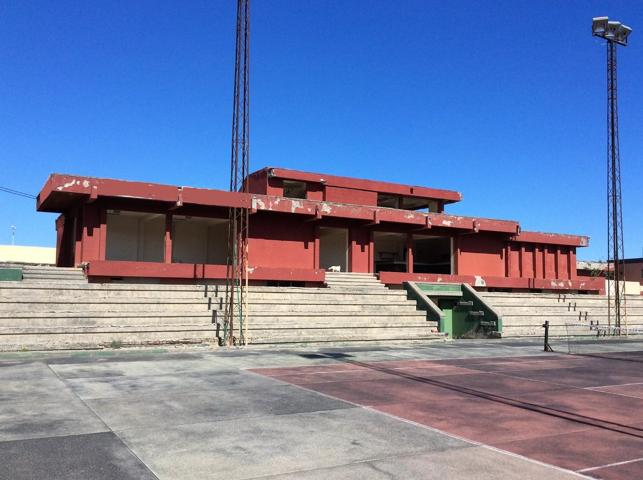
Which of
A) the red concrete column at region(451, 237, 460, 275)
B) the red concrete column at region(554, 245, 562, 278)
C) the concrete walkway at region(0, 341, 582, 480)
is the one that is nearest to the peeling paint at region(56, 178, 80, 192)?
the concrete walkway at region(0, 341, 582, 480)

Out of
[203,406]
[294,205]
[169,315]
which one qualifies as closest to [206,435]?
[203,406]

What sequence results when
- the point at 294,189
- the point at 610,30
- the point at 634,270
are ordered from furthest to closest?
the point at 634,270, the point at 294,189, the point at 610,30

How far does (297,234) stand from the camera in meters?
31.2

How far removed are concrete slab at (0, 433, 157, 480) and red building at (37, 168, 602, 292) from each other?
1430 cm

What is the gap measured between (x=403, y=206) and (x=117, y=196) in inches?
851

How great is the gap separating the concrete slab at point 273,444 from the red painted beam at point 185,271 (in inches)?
680

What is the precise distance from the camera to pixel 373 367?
15.1 m

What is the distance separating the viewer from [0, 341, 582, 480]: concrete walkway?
245 inches

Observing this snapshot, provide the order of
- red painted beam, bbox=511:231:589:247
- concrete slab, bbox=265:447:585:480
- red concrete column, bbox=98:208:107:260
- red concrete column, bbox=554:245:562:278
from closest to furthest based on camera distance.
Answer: concrete slab, bbox=265:447:585:480, red concrete column, bbox=98:208:107:260, red painted beam, bbox=511:231:589:247, red concrete column, bbox=554:245:562:278

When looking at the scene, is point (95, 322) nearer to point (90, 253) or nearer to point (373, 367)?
point (90, 253)

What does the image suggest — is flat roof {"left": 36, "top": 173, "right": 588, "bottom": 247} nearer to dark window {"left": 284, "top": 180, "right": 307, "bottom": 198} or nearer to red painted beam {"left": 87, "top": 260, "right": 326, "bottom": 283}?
red painted beam {"left": 87, "top": 260, "right": 326, "bottom": 283}

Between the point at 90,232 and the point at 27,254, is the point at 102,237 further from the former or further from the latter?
the point at 27,254

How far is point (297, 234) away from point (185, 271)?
747 cm

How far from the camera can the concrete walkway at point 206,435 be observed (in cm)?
621
